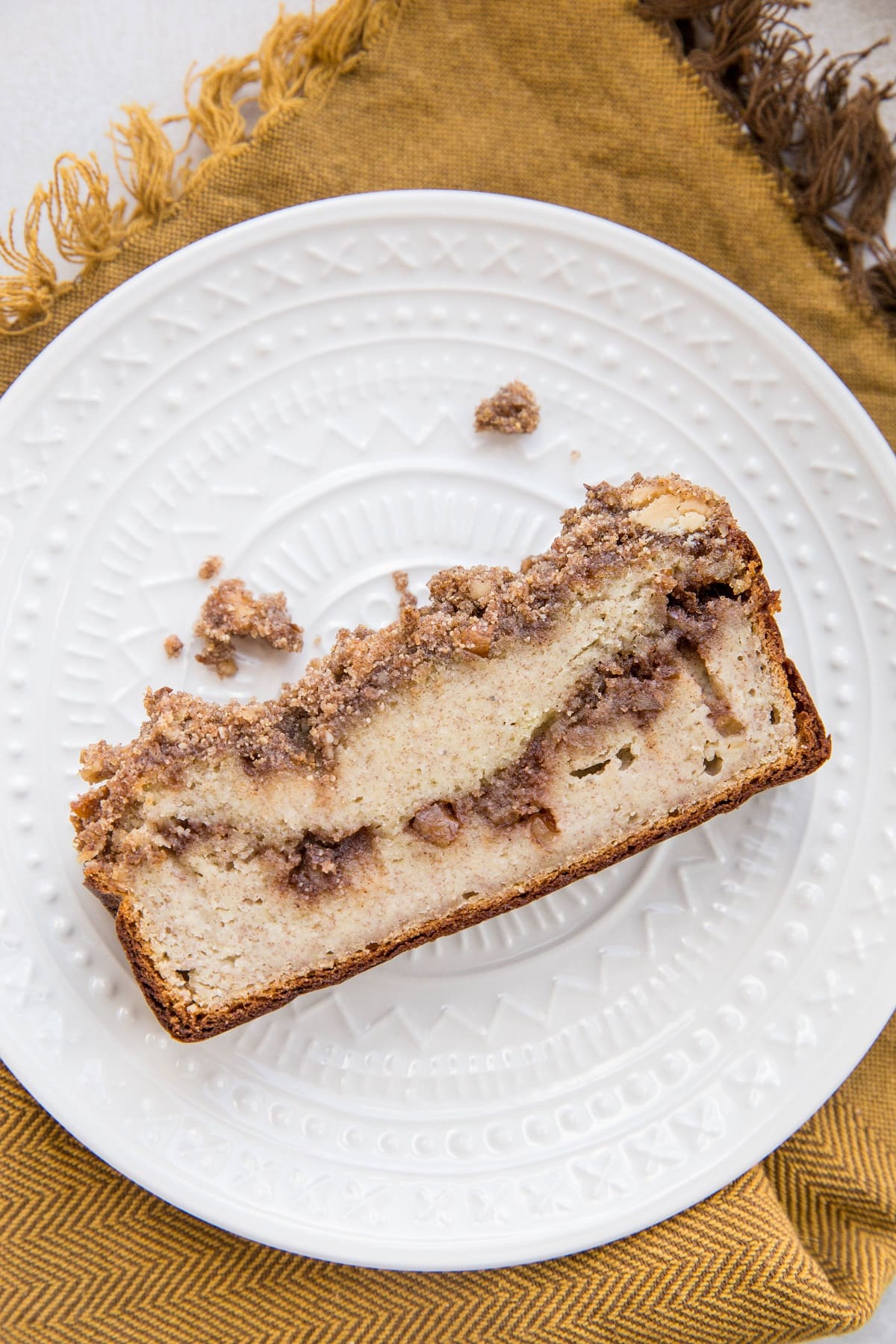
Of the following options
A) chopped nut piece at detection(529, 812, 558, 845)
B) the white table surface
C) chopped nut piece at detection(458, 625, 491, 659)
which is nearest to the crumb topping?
chopped nut piece at detection(458, 625, 491, 659)

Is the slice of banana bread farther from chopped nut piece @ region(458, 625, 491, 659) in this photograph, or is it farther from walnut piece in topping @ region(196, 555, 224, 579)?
walnut piece in topping @ region(196, 555, 224, 579)

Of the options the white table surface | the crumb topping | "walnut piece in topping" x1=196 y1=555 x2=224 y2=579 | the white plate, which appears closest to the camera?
the crumb topping

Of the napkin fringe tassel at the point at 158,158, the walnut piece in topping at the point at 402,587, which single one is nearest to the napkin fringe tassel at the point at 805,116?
the napkin fringe tassel at the point at 158,158

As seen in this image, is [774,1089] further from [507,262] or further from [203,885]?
[507,262]

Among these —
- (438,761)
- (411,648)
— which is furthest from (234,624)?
(438,761)

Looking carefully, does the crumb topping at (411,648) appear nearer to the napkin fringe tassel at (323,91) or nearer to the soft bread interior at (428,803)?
the soft bread interior at (428,803)

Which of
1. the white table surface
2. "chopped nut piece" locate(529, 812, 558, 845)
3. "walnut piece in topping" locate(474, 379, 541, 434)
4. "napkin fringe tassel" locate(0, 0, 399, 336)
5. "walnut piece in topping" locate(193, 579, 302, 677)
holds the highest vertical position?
the white table surface

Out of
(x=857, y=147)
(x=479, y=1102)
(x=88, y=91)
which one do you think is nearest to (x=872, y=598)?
(x=857, y=147)
